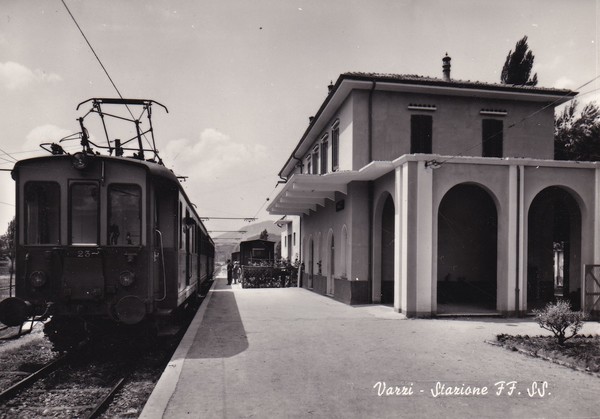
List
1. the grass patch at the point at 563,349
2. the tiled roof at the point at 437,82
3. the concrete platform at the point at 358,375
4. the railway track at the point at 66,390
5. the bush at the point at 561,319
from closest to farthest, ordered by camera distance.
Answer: the concrete platform at the point at 358,375 < the railway track at the point at 66,390 < the grass patch at the point at 563,349 < the bush at the point at 561,319 < the tiled roof at the point at 437,82

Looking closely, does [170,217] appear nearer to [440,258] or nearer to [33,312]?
[33,312]

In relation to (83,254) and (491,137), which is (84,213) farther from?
(491,137)

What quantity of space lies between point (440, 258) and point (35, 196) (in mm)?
11187

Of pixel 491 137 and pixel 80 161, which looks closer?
pixel 80 161

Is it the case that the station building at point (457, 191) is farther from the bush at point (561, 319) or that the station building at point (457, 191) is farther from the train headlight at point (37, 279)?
the train headlight at point (37, 279)

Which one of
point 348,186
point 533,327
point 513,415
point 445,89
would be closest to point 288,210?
point 348,186

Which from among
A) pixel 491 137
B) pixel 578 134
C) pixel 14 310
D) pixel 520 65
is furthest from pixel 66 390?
pixel 520 65

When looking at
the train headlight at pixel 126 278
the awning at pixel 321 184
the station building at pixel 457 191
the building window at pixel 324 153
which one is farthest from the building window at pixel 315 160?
the train headlight at pixel 126 278

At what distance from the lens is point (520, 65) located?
94.9ft

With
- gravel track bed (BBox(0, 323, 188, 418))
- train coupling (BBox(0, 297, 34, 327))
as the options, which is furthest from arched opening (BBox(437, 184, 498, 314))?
train coupling (BBox(0, 297, 34, 327))

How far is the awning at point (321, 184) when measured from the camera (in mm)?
12873

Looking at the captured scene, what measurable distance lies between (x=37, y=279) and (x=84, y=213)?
47.0 inches

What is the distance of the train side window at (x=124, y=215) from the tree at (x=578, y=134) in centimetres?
2147

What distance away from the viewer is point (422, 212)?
37.3 feet
